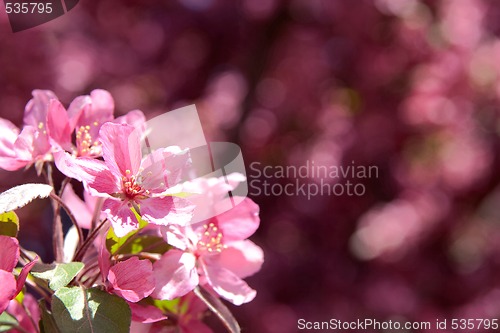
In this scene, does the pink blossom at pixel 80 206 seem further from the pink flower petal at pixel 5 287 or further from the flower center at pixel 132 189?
the pink flower petal at pixel 5 287

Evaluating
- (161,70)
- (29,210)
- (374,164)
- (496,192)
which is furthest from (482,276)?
(29,210)

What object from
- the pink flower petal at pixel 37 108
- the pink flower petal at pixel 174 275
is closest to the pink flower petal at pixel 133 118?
the pink flower petal at pixel 37 108

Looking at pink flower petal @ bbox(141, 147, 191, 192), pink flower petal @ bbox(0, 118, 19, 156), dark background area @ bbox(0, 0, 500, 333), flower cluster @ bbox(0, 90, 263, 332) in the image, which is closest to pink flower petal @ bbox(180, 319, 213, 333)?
flower cluster @ bbox(0, 90, 263, 332)

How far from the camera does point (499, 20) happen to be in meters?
3.10

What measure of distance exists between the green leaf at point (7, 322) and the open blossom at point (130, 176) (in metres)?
0.19

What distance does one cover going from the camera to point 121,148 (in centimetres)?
82

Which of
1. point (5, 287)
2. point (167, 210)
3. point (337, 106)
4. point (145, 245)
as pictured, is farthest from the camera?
point (337, 106)

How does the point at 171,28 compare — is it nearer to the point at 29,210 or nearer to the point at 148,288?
the point at 29,210

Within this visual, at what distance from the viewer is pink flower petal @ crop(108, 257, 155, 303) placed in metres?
0.77

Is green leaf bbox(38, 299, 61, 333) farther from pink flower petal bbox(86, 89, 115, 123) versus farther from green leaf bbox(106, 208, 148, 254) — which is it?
pink flower petal bbox(86, 89, 115, 123)

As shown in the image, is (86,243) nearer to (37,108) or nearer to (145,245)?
(145,245)

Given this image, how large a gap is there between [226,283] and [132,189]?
0.18 metres

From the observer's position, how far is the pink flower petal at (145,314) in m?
0.82

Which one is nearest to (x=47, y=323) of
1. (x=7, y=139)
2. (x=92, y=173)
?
(x=92, y=173)
